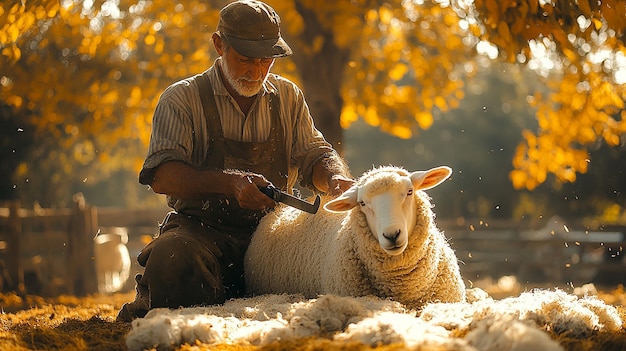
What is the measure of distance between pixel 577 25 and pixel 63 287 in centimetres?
987

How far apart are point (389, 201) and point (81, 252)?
1022cm

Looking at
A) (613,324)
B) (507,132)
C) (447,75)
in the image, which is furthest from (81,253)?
(507,132)

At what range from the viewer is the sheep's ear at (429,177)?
450 cm

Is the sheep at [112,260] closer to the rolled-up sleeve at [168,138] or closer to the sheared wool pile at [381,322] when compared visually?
the rolled-up sleeve at [168,138]

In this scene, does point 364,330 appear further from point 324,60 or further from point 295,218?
point 324,60

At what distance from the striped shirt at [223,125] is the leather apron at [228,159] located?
0.03 meters

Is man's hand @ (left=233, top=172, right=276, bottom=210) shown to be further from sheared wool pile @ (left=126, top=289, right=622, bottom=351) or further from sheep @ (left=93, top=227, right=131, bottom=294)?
sheep @ (left=93, top=227, right=131, bottom=294)

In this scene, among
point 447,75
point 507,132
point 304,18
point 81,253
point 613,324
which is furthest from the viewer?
point 507,132

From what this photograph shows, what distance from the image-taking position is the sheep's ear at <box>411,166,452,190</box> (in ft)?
14.8

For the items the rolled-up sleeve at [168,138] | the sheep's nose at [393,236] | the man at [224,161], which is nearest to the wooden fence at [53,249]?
the man at [224,161]

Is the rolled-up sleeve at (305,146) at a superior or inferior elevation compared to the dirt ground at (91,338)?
superior

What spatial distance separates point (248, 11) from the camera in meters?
5.01

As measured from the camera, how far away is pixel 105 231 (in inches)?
778

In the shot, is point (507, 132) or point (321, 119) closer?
point (321, 119)
